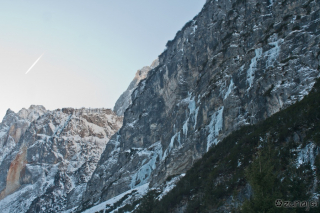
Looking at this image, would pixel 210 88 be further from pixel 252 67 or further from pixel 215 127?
pixel 252 67

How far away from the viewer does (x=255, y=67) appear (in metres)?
75.7

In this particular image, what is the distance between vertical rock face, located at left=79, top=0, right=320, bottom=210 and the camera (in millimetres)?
68750

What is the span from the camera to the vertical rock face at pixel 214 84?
6875 cm

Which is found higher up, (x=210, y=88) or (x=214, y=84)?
(x=214, y=84)

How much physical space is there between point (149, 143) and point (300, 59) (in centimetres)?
8699

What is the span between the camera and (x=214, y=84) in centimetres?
8988
